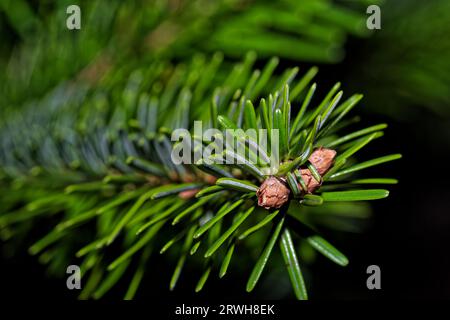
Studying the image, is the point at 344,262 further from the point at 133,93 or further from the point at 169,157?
the point at 133,93

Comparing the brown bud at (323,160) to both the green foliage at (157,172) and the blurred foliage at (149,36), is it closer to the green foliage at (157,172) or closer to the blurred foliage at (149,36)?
the green foliage at (157,172)

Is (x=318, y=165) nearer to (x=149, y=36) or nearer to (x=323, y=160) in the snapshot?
(x=323, y=160)

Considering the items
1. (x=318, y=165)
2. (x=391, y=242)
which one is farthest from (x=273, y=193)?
(x=391, y=242)

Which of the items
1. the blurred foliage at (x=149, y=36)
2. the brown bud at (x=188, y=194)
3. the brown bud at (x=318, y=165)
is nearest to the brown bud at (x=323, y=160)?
the brown bud at (x=318, y=165)

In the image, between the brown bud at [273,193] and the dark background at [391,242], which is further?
the dark background at [391,242]

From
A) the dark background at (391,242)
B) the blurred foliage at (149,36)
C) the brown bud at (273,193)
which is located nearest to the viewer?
the brown bud at (273,193)

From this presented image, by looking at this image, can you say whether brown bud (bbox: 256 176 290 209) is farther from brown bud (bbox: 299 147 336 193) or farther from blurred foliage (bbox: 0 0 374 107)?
blurred foliage (bbox: 0 0 374 107)

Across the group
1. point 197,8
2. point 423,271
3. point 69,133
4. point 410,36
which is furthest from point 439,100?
point 423,271
